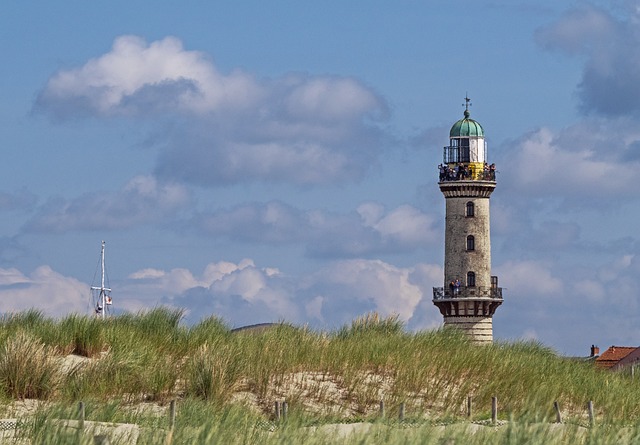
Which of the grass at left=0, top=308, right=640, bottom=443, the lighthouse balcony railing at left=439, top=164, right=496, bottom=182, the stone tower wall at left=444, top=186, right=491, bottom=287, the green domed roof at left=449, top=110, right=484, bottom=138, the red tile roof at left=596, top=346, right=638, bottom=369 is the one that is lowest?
the grass at left=0, top=308, right=640, bottom=443

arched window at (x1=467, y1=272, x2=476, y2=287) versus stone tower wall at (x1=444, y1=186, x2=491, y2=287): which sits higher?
stone tower wall at (x1=444, y1=186, x2=491, y2=287)

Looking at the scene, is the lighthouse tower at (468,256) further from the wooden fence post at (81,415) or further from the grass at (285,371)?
the wooden fence post at (81,415)

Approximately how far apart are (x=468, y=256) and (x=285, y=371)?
3633 cm

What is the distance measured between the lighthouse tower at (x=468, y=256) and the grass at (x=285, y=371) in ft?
97.7

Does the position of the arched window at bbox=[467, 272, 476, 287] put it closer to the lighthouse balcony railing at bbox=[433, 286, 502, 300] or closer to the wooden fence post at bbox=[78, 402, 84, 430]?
the lighthouse balcony railing at bbox=[433, 286, 502, 300]

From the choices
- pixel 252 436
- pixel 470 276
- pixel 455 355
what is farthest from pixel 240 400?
pixel 470 276

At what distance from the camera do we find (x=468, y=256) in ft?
205

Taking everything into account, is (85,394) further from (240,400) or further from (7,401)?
(240,400)

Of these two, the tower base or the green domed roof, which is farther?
the green domed roof

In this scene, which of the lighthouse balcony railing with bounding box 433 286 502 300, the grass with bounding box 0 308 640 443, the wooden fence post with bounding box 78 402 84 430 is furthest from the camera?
the lighthouse balcony railing with bounding box 433 286 502 300

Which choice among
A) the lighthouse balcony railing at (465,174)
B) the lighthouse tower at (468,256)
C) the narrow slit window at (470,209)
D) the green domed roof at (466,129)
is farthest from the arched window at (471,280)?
the green domed roof at (466,129)

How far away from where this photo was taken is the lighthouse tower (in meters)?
62.2

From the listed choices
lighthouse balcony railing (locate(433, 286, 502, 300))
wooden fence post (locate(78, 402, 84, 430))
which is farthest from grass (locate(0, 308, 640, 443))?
lighthouse balcony railing (locate(433, 286, 502, 300))

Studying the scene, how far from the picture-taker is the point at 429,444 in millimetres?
12391
